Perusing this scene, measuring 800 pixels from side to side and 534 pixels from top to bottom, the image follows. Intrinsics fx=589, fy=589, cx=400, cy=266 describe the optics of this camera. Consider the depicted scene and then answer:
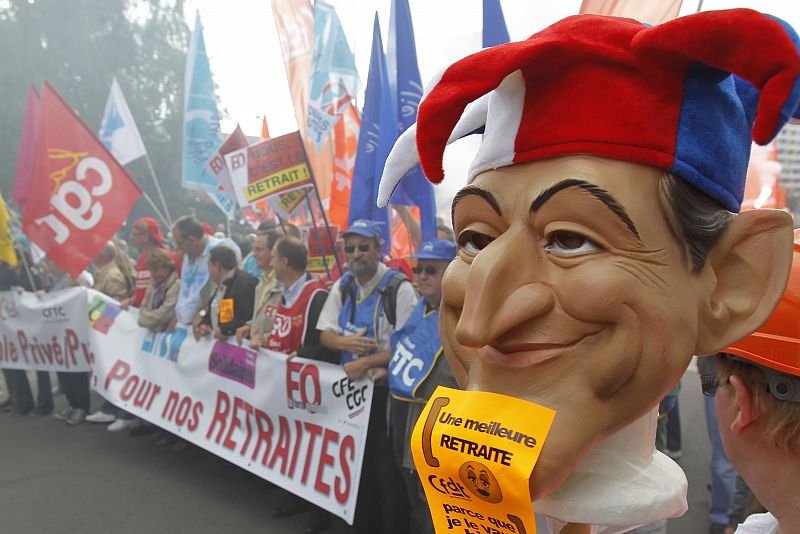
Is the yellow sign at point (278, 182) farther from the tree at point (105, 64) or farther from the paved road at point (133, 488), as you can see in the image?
the tree at point (105, 64)

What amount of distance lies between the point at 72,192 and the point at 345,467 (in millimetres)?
3813

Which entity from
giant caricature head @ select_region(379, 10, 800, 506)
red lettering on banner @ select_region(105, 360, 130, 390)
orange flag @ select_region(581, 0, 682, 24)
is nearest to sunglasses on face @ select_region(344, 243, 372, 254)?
orange flag @ select_region(581, 0, 682, 24)

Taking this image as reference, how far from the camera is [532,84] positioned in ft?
2.69

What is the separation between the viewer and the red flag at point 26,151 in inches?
292

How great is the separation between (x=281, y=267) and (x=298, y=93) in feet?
12.5

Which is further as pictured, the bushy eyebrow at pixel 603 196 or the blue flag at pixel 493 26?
the blue flag at pixel 493 26

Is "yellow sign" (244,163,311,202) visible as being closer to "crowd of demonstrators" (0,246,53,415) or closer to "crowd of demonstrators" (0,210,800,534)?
"crowd of demonstrators" (0,210,800,534)

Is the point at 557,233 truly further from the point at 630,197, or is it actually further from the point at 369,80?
the point at 369,80

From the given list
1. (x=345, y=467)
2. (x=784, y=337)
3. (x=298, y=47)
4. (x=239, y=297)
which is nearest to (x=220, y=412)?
(x=239, y=297)

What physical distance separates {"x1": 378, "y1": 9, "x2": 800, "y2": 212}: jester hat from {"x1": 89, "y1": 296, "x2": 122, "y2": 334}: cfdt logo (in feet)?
19.3

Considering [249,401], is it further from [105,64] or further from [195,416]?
[105,64]

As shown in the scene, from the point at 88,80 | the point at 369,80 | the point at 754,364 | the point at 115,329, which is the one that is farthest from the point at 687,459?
the point at 88,80

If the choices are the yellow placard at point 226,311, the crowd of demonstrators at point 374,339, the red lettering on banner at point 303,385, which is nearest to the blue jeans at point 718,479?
the crowd of demonstrators at point 374,339

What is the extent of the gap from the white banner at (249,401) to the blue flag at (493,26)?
2.10 m
